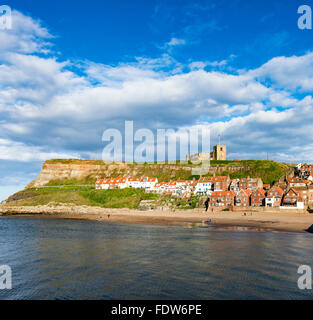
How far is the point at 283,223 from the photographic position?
57125 millimetres

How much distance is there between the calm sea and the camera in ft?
58.1

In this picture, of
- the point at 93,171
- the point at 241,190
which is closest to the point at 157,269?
the point at 241,190

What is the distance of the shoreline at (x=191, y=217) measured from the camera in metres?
56.4

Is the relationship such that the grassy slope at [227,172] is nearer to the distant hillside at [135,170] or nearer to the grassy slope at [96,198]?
the distant hillside at [135,170]

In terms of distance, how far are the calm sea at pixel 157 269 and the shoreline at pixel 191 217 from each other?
70.7 ft

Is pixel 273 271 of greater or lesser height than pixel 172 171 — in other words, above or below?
below

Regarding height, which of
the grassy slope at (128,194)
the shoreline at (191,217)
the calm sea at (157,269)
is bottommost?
the shoreline at (191,217)

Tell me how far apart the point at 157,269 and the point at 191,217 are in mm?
51724

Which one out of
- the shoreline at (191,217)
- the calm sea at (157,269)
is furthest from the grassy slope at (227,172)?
the calm sea at (157,269)

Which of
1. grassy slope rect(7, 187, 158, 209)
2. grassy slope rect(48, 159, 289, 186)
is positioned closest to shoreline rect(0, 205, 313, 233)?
grassy slope rect(7, 187, 158, 209)

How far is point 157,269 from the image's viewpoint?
75.0 ft
